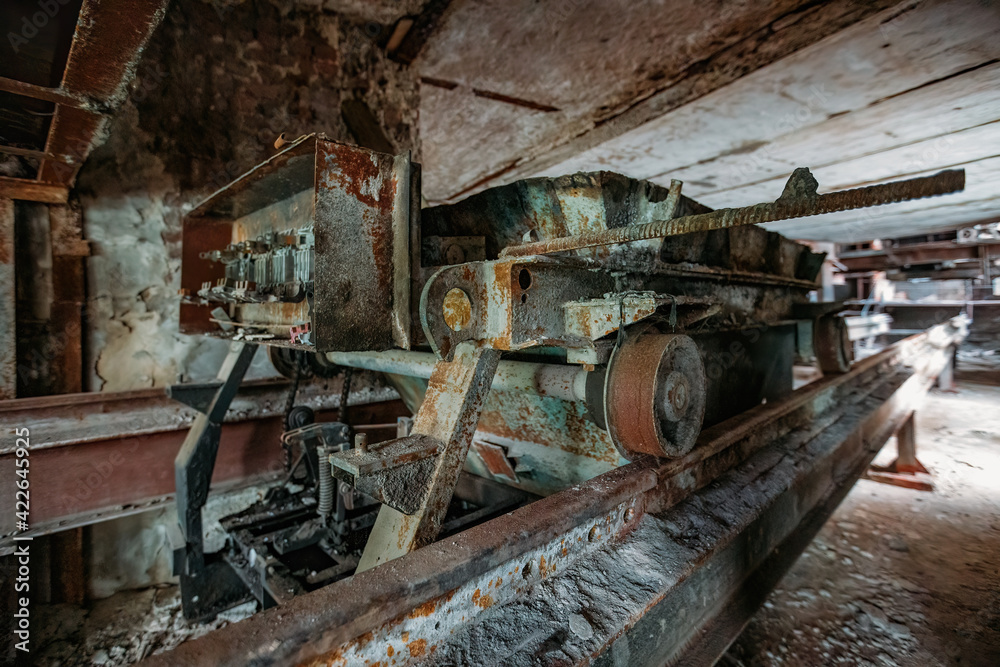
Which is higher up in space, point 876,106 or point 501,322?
point 876,106

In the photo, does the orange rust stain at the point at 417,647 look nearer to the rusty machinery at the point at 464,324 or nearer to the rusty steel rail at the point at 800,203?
the rusty machinery at the point at 464,324

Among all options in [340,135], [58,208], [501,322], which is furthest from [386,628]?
[340,135]

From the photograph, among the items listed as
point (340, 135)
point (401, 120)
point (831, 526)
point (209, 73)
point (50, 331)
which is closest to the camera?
point (50, 331)

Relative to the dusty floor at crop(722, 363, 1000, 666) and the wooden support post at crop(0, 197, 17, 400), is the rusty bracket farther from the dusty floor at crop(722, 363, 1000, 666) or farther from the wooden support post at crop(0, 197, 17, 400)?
the wooden support post at crop(0, 197, 17, 400)

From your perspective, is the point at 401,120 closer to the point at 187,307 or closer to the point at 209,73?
the point at 209,73

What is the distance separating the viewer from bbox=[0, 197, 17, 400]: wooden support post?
7.68 ft

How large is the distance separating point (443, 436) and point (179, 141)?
2.82 metres

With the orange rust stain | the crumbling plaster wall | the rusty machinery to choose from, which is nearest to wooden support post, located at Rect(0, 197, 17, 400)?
the crumbling plaster wall

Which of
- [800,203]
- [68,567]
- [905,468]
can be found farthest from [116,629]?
[905,468]

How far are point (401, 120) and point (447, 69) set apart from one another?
566 millimetres

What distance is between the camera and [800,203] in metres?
0.93

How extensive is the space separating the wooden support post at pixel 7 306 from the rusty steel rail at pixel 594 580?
105 inches

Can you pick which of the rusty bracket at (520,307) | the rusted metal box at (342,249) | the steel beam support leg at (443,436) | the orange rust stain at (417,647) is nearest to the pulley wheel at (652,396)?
the rusty bracket at (520,307)

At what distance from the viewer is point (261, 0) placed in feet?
10.3
